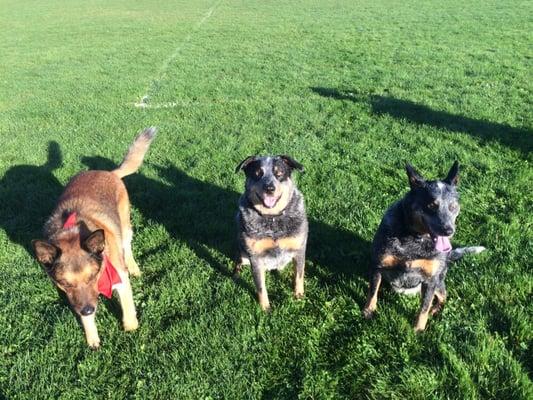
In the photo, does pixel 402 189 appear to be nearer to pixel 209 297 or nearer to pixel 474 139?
pixel 474 139

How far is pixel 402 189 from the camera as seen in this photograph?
263 inches

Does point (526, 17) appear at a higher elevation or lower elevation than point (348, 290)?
higher

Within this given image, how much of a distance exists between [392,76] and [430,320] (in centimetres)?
1084

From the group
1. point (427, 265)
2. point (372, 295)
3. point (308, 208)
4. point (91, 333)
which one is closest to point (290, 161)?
point (308, 208)

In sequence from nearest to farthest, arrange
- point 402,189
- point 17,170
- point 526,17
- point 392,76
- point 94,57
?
point 402,189 → point 17,170 → point 392,76 → point 94,57 → point 526,17

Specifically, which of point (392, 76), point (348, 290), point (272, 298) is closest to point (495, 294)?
point (348, 290)

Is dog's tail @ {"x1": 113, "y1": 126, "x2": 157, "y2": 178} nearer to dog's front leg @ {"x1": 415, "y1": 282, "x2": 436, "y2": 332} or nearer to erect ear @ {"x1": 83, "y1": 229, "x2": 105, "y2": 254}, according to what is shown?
erect ear @ {"x1": 83, "y1": 229, "x2": 105, "y2": 254}

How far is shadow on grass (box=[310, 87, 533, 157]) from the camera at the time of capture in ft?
26.4

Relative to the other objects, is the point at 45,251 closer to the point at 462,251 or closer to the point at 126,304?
the point at 126,304

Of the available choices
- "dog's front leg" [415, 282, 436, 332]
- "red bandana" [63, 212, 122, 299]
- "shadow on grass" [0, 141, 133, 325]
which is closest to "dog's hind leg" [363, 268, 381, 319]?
"dog's front leg" [415, 282, 436, 332]

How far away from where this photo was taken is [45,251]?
140 inches

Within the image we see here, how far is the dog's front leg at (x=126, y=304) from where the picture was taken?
4347 millimetres

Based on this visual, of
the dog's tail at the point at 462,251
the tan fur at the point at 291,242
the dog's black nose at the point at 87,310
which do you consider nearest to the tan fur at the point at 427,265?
the dog's tail at the point at 462,251

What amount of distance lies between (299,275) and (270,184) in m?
1.19
